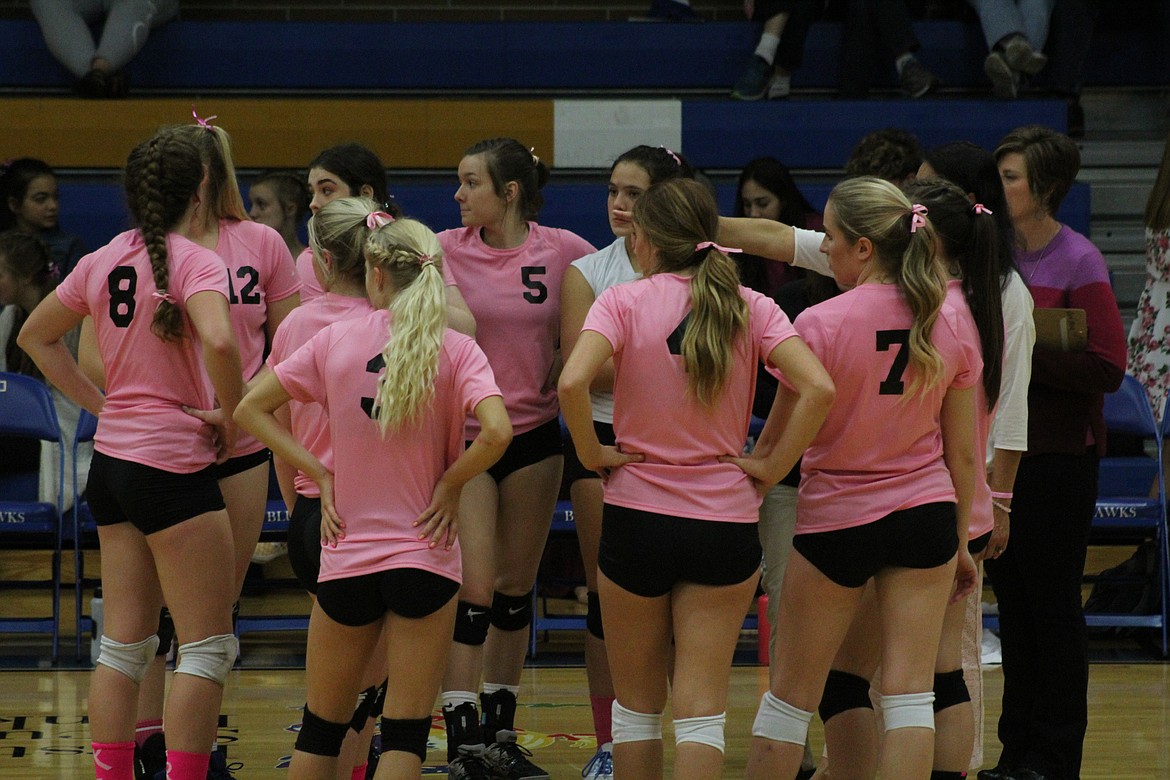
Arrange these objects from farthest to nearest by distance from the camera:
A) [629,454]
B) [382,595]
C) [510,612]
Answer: [510,612] → [629,454] → [382,595]

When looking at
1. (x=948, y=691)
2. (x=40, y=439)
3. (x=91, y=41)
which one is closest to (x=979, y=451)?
(x=948, y=691)

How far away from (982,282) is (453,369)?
47.0 inches

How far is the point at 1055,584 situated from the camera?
3705 millimetres

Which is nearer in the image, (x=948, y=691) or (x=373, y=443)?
(x=373, y=443)

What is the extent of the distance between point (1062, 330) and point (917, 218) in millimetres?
847

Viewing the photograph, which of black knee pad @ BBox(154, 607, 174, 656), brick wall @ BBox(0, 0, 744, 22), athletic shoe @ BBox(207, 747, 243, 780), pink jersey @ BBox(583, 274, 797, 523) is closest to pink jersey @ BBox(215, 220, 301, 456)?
black knee pad @ BBox(154, 607, 174, 656)

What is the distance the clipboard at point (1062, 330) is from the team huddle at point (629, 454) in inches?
11.9

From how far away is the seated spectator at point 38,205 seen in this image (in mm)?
6320

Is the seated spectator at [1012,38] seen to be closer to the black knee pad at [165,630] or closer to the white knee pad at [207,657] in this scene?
the black knee pad at [165,630]

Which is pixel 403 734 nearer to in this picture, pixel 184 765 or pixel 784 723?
pixel 184 765

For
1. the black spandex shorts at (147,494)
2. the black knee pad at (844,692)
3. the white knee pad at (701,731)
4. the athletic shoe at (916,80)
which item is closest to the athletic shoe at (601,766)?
the black knee pad at (844,692)

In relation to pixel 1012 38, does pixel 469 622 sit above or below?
below

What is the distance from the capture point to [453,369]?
117 inches

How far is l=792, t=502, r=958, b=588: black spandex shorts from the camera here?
2984mm
